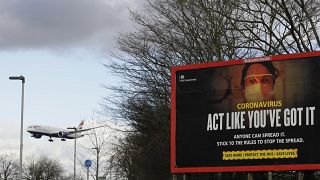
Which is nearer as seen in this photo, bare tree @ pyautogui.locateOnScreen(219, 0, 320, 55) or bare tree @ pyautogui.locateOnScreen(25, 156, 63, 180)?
bare tree @ pyautogui.locateOnScreen(219, 0, 320, 55)

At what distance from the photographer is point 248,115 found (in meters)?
14.8

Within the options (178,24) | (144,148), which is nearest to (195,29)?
(178,24)

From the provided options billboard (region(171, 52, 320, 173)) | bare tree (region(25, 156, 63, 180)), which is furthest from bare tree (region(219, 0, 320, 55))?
bare tree (region(25, 156, 63, 180))

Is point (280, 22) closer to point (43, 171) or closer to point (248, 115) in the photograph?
point (248, 115)

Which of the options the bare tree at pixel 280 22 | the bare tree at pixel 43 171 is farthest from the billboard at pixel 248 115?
the bare tree at pixel 43 171

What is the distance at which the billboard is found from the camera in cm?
1412

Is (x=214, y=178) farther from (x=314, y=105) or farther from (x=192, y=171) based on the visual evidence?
(x=314, y=105)

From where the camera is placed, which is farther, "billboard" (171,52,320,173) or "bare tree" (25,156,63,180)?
"bare tree" (25,156,63,180)

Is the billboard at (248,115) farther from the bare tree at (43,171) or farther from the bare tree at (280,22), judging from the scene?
the bare tree at (43,171)

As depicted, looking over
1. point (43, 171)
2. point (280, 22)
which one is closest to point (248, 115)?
point (280, 22)

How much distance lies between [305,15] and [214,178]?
29.2 ft

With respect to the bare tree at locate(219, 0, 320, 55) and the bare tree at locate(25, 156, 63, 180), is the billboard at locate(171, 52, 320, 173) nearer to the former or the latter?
the bare tree at locate(219, 0, 320, 55)

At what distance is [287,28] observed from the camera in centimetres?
2506

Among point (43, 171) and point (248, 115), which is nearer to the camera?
point (248, 115)
